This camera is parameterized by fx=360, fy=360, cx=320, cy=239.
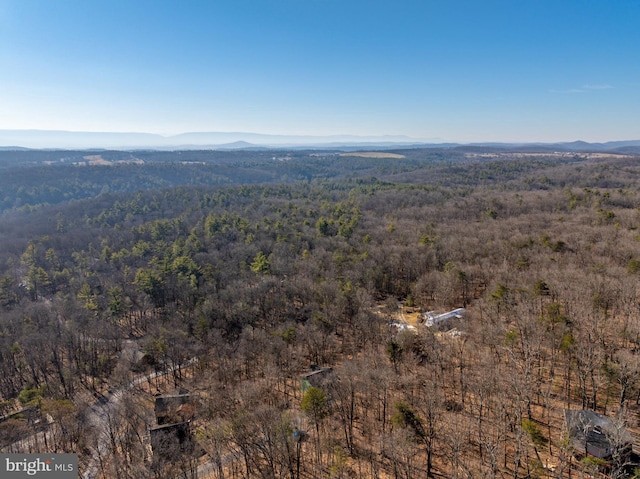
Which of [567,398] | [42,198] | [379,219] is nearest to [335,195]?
[379,219]

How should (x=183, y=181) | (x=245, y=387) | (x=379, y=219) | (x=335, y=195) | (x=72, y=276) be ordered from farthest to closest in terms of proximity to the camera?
(x=183, y=181) < (x=335, y=195) < (x=379, y=219) < (x=72, y=276) < (x=245, y=387)

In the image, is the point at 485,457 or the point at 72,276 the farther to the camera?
the point at 72,276

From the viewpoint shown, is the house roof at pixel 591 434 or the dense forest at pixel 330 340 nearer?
the house roof at pixel 591 434

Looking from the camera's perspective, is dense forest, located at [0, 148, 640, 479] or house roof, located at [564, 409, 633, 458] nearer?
house roof, located at [564, 409, 633, 458]

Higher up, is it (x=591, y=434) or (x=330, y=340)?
(x=591, y=434)

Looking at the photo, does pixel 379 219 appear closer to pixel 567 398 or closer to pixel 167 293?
pixel 167 293

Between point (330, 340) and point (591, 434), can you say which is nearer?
point (591, 434)

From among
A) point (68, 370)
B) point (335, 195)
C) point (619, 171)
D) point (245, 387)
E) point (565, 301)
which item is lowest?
point (68, 370)

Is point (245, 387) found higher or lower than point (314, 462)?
higher
